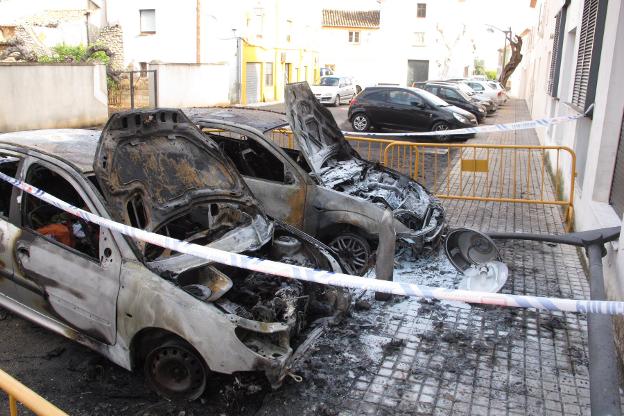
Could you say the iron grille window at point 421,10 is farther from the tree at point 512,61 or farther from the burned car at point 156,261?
the burned car at point 156,261

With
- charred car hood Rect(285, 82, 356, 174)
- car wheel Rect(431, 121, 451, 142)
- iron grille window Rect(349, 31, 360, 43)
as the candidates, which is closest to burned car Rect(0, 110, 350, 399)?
charred car hood Rect(285, 82, 356, 174)

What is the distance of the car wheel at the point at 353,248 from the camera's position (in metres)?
6.73

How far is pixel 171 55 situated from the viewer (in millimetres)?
28453

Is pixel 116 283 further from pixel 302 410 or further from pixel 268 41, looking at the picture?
pixel 268 41

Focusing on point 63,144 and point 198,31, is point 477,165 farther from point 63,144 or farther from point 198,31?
point 198,31

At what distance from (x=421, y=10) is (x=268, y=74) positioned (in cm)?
1796

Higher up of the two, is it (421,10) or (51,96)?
(421,10)

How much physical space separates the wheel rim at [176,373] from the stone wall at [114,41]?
27.1m

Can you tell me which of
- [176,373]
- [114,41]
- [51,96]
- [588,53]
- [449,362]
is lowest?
[449,362]

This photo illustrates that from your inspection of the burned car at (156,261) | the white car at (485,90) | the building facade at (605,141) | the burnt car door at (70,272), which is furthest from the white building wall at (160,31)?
the burnt car door at (70,272)

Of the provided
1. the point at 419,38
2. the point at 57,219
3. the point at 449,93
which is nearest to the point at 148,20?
the point at 449,93

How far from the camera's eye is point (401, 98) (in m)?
19.3

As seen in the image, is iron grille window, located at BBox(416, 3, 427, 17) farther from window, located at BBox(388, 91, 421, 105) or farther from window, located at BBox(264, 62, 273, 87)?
window, located at BBox(388, 91, 421, 105)

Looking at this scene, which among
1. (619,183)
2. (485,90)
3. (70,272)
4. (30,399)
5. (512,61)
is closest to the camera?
(30,399)
